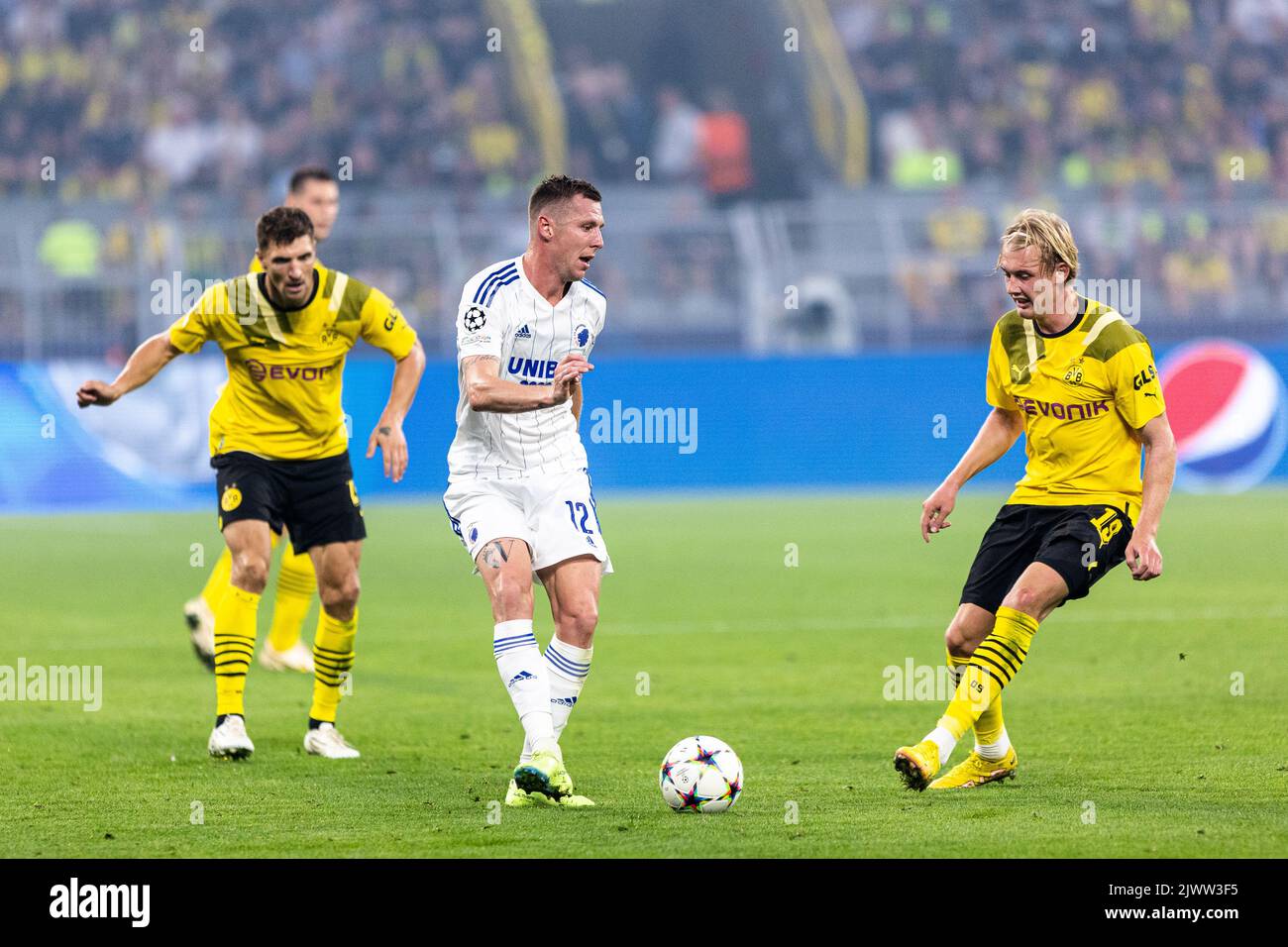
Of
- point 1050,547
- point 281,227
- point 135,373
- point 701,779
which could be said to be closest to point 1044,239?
point 1050,547

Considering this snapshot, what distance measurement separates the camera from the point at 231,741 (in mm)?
7305

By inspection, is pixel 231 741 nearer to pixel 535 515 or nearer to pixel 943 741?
pixel 535 515

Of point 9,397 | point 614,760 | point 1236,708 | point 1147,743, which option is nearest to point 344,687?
point 614,760

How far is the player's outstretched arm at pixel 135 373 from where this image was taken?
23.7 ft

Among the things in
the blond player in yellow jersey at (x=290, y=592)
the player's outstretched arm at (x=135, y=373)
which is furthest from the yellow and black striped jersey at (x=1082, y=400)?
the blond player in yellow jersey at (x=290, y=592)

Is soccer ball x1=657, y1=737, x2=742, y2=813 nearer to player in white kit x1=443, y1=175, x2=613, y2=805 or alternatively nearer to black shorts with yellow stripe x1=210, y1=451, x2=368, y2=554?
player in white kit x1=443, y1=175, x2=613, y2=805

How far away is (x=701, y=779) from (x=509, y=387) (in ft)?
4.78

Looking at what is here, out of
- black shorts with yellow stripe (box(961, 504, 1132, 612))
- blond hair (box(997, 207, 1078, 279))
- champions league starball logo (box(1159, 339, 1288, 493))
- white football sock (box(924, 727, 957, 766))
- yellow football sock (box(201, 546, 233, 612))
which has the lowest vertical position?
white football sock (box(924, 727, 957, 766))

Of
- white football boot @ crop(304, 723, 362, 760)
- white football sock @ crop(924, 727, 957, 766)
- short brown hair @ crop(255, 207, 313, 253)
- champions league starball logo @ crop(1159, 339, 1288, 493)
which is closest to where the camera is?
white football sock @ crop(924, 727, 957, 766)

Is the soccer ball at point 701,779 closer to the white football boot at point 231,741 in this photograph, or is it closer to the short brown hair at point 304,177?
the white football boot at point 231,741

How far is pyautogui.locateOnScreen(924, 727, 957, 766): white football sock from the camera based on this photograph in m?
6.00

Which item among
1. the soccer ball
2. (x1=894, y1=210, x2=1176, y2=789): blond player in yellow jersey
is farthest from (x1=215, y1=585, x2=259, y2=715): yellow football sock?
(x1=894, y1=210, x2=1176, y2=789): blond player in yellow jersey
